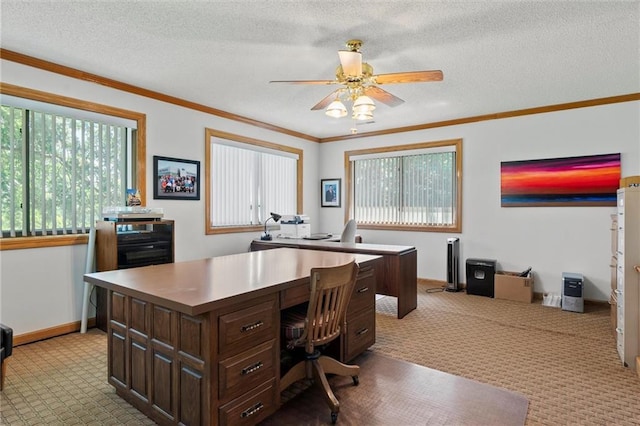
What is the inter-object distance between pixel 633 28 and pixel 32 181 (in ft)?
16.3

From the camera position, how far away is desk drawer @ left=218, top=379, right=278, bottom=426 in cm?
170

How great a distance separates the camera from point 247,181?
210 inches

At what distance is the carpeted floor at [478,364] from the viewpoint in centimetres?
206

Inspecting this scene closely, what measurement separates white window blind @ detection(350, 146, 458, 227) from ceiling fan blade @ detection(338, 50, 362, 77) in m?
3.16

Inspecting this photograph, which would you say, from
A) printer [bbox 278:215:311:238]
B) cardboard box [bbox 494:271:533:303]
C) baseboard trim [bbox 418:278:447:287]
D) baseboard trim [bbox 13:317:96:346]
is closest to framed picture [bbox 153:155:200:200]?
printer [bbox 278:215:311:238]

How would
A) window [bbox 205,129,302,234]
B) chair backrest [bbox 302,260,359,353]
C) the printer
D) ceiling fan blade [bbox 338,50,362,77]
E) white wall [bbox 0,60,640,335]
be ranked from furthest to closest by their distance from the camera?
the printer
window [bbox 205,129,302,234]
white wall [bbox 0,60,640,335]
ceiling fan blade [bbox 338,50,362,77]
chair backrest [bbox 302,260,359,353]

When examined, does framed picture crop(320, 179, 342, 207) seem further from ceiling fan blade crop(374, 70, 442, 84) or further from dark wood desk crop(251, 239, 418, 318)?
ceiling fan blade crop(374, 70, 442, 84)

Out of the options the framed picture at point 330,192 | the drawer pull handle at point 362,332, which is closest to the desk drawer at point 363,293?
the drawer pull handle at point 362,332

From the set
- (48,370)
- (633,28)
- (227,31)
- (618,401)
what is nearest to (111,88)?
(227,31)

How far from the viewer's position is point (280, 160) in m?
5.93

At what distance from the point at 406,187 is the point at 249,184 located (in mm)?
2491

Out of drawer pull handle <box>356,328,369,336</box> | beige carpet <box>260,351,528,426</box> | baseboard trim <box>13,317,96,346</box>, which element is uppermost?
drawer pull handle <box>356,328,369,336</box>

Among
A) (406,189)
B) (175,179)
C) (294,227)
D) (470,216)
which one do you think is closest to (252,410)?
(175,179)

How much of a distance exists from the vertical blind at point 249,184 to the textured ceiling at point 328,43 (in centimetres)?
114
